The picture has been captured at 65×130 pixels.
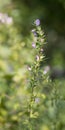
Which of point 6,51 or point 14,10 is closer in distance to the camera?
point 6,51

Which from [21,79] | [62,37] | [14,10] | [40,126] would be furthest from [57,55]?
[40,126]

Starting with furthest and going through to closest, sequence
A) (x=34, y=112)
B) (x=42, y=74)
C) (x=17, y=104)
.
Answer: (x=17, y=104) → (x=34, y=112) → (x=42, y=74)

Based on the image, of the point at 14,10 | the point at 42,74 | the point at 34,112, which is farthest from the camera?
the point at 14,10

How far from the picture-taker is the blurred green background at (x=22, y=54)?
133 inches

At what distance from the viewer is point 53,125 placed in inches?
124

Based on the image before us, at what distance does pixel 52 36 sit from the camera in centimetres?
543

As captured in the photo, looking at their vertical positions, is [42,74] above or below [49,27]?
below

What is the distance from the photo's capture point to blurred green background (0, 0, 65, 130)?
11.1 ft

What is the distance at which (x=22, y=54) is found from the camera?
4.42 meters

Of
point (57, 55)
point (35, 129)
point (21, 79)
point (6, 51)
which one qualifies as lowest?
point (35, 129)

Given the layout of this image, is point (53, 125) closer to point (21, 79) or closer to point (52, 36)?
point (21, 79)

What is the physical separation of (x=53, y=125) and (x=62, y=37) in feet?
7.59

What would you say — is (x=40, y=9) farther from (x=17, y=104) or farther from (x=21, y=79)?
(x=17, y=104)

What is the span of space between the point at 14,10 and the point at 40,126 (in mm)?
2190
